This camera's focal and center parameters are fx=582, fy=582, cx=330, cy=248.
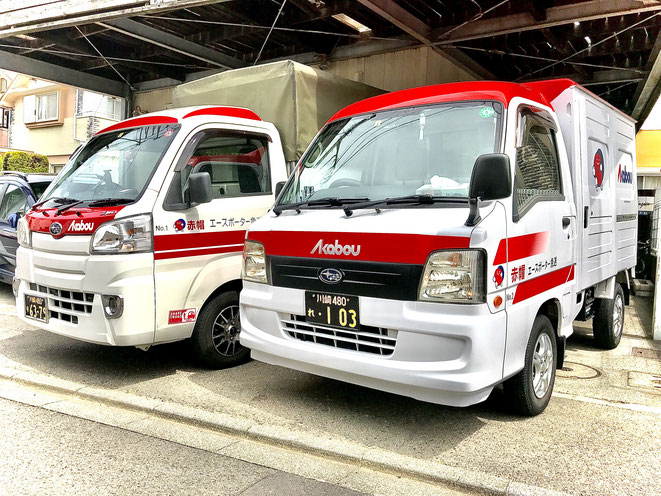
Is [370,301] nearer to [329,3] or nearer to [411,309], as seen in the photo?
[411,309]

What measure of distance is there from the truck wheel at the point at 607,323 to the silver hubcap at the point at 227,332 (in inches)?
154

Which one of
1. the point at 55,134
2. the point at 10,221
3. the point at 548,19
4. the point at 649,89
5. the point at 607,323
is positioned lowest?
the point at 607,323

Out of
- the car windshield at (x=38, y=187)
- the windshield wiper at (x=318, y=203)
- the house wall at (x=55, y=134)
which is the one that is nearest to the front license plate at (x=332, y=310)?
the windshield wiper at (x=318, y=203)

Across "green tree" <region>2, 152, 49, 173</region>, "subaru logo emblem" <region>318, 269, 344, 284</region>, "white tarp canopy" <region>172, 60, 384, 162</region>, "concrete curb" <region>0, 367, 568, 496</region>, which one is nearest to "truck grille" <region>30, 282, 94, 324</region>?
"concrete curb" <region>0, 367, 568, 496</region>

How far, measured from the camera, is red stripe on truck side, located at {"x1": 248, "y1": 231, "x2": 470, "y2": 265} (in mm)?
3531

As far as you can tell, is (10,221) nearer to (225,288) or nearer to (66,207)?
(66,207)

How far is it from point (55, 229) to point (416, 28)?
266 inches

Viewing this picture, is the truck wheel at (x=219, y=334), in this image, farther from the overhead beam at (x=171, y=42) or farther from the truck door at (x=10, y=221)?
the overhead beam at (x=171, y=42)

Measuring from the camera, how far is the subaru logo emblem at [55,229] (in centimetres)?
487

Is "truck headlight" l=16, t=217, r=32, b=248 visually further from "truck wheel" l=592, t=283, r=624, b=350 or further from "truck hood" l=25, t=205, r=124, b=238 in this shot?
"truck wheel" l=592, t=283, r=624, b=350

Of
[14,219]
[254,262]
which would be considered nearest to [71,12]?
[14,219]

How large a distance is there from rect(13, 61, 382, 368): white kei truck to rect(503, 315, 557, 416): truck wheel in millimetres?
2492

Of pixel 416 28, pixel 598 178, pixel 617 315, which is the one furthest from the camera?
pixel 416 28

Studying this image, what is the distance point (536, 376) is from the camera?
4277mm
